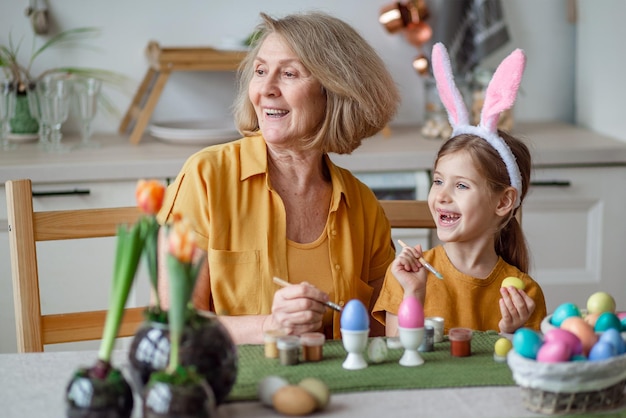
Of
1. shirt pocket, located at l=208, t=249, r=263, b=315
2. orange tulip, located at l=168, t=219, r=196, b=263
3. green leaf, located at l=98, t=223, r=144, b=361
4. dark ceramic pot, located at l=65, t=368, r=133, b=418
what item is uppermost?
orange tulip, located at l=168, t=219, r=196, b=263

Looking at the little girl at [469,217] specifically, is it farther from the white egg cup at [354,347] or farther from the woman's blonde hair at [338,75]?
the white egg cup at [354,347]

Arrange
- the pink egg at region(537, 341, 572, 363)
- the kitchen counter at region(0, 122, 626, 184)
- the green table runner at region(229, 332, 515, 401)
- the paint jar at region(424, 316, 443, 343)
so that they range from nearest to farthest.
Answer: the pink egg at region(537, 341, 572, 363) → the green table runner at region(229, 332, 515, 401) → the paint jar at region(424, 316, 443, 343) → the kitchen counter at region(0, 122, 626, 184)

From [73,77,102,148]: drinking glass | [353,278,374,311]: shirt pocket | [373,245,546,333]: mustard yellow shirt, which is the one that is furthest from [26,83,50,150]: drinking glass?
[373,245,546,333]: mustard yellow shirt

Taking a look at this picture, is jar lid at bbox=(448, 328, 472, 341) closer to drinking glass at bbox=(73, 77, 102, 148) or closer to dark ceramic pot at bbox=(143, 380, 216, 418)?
dark ceramic pot at bbox=(143, 380, 216, 418)

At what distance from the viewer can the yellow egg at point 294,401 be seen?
4.23 feet

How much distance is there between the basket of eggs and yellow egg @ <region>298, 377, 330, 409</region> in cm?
26

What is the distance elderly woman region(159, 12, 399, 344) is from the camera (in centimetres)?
190

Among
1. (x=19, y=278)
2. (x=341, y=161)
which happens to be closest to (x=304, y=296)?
(x=19, y=278)

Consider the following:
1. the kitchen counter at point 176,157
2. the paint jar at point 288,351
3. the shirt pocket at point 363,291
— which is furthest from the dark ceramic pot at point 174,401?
the kitchen counter at point 176,157

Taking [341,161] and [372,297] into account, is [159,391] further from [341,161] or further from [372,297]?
[341,161]

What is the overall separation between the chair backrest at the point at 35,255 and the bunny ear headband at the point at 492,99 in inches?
26.9

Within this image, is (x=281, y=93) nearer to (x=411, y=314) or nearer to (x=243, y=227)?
(x=243, y=227)

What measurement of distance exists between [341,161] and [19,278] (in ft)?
4.57

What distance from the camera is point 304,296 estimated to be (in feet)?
5.20
